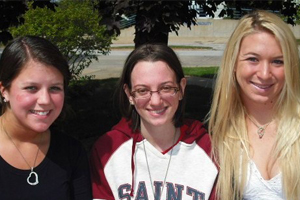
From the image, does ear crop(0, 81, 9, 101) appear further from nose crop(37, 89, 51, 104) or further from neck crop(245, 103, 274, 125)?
neck crop(245, 103, 274, 125)

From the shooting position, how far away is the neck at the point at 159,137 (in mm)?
2641

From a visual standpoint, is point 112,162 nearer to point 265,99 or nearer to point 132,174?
point 132,174

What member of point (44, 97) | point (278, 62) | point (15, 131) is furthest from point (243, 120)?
point (15, 131)

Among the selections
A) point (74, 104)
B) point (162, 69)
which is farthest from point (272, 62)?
point (74, 104)

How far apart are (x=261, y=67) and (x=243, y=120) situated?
16.1 inches

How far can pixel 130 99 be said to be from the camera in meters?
Result: 2.60

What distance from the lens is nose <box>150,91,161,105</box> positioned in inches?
96.0

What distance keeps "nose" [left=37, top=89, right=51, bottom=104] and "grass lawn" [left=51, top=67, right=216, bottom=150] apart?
2976 mm

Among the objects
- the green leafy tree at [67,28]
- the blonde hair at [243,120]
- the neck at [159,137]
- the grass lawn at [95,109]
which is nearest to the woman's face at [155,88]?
the neck at [159,137]

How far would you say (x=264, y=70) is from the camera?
8.26ft

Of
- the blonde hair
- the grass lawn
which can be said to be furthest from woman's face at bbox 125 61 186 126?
the grass lawn

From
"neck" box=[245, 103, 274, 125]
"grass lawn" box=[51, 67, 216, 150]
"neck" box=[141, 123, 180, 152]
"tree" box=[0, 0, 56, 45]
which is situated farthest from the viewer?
"grass lawn" box=[51, 67, 216, 150]

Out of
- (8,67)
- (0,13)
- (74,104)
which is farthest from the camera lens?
(74,104)

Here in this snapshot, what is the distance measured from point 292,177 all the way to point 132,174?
94cm
